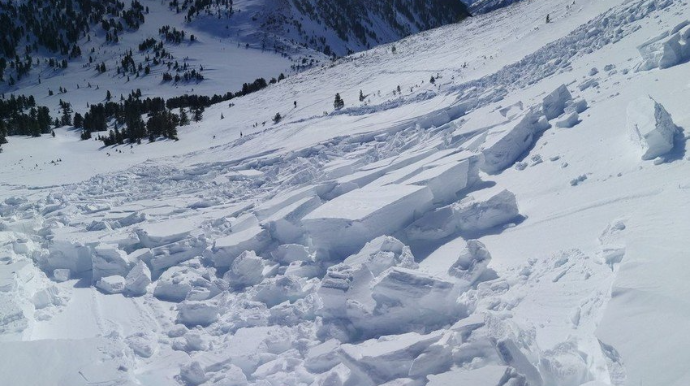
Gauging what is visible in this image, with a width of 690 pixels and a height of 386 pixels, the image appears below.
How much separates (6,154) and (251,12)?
61.9 m

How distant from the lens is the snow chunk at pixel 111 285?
820 centimetres

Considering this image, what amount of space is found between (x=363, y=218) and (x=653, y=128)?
172 inches

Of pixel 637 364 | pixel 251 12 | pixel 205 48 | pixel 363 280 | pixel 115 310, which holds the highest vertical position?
pixel 251 12

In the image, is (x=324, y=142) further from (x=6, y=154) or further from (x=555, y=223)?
(x=6, y=154)

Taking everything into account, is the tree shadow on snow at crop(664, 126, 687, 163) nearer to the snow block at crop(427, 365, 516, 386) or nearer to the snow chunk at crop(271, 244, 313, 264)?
the snow block at crop(427, 365, 516, 386)

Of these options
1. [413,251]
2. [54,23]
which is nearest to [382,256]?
[413,251]

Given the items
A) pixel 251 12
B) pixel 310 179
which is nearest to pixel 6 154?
pixel 310 179

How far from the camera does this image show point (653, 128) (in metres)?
6.24

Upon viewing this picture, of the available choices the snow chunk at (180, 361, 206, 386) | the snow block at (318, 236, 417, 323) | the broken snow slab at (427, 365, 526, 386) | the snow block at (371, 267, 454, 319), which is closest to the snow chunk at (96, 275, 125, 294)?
the snow chunk at (180, 361, 206, 386)

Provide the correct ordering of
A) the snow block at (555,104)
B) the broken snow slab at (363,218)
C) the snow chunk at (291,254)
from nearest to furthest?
the broken snow slab at (363,218) < the snow chunk at (291,254) < the snow block at (555,104)

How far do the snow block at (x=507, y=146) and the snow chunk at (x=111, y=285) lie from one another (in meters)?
7.42

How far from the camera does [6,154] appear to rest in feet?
71.1

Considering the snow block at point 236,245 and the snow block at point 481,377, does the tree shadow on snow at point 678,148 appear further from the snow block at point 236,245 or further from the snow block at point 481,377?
the snow block at point 236,245

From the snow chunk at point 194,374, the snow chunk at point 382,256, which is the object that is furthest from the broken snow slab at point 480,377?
the snow chunk at point 194,374
